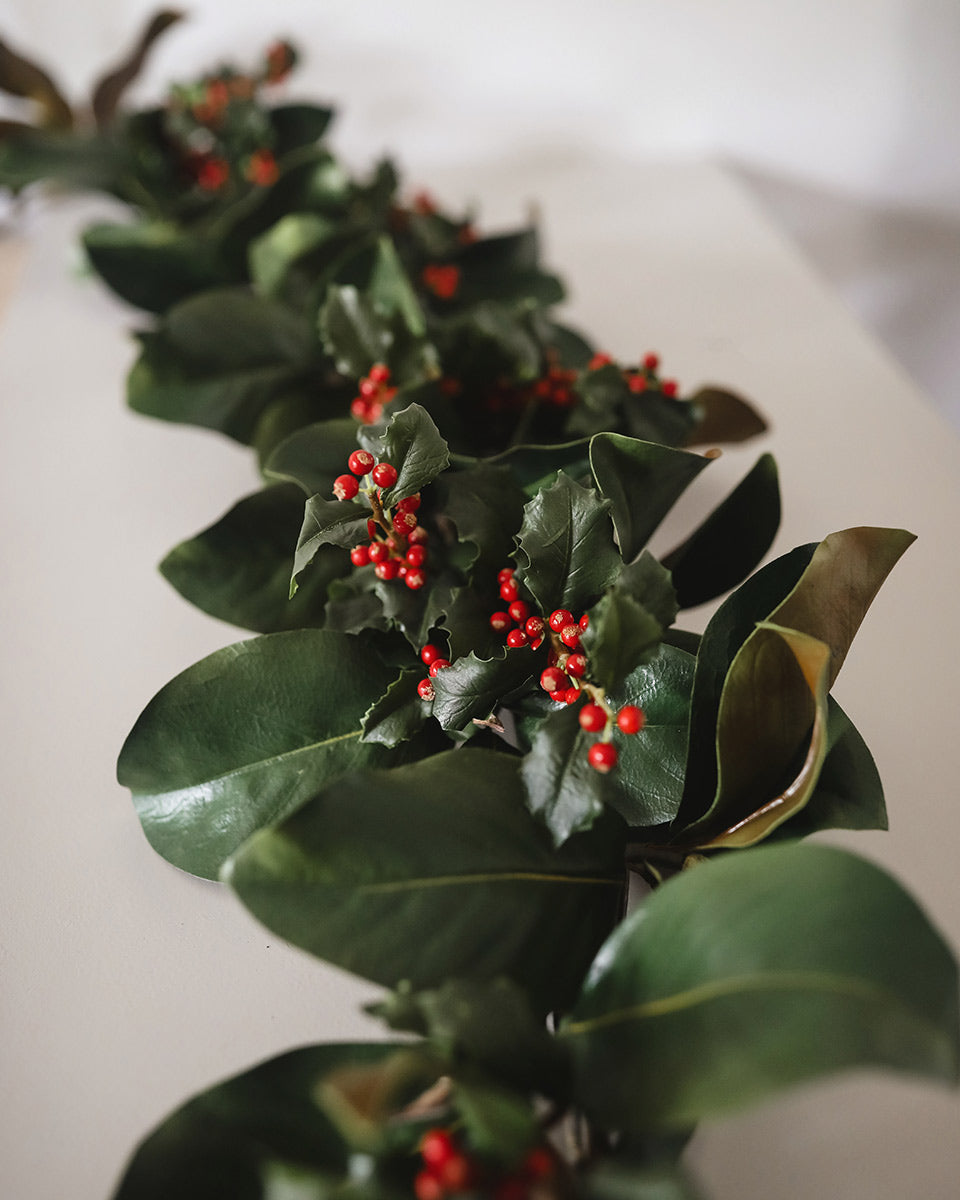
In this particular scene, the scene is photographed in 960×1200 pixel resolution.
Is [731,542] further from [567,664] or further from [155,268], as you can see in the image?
[155,268]

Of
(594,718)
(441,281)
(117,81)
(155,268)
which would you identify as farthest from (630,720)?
(117,81)

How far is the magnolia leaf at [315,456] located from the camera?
0.46 metres

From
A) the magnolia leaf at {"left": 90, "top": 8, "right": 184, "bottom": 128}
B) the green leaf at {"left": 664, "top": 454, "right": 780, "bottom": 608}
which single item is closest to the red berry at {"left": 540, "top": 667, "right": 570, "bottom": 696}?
the green leaf at {"left": 664, "top": 454, "right": 780, "bottom": 608}

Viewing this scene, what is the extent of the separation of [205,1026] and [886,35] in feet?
3.95

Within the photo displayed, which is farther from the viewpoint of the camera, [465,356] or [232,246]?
[232,246]

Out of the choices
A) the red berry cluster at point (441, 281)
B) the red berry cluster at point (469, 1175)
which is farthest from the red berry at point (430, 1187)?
the red berry cluster at point (441, 281)

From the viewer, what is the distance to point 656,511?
43cm

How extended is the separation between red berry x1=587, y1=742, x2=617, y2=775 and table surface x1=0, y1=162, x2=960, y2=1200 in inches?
4.7

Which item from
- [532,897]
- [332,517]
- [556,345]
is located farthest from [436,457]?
[556,345]

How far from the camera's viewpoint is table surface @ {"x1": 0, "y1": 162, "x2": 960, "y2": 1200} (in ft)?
1.20

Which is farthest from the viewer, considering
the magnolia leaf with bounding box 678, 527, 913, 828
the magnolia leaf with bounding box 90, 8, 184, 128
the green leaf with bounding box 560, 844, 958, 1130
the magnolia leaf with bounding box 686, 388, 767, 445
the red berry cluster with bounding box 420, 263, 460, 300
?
the magnolia leaf with bounding box 90, 8, 184, 128

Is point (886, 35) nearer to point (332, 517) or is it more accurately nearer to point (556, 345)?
point (556, 345)

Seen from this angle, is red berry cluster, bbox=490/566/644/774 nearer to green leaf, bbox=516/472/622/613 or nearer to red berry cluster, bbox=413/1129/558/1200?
green leaf, bbox=516/472/622/613

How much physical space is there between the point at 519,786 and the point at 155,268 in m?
0.64
